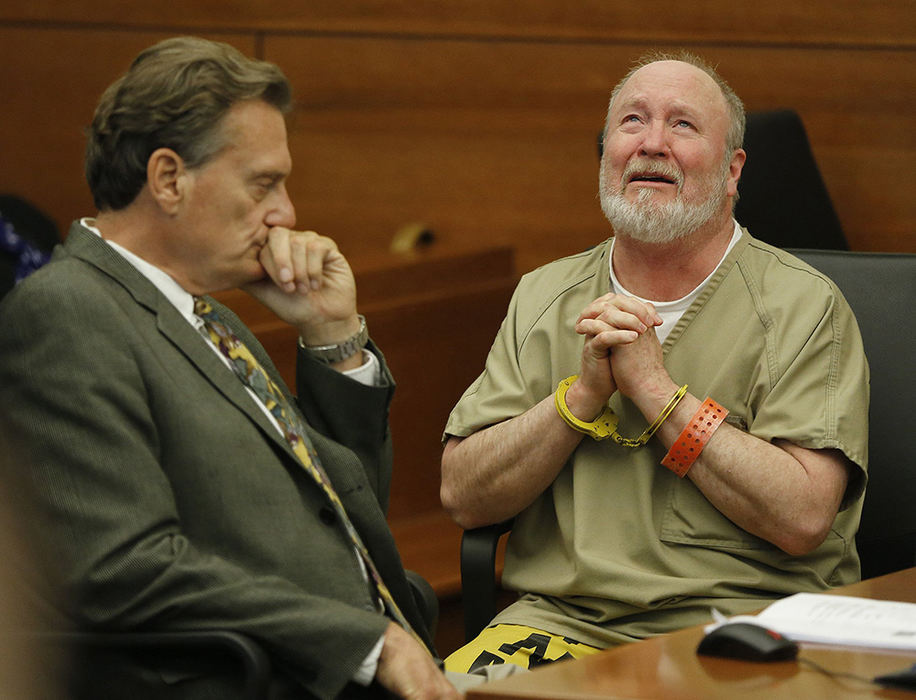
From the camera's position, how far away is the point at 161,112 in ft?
5.63

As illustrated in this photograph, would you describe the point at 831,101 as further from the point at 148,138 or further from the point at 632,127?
the point at 148,138

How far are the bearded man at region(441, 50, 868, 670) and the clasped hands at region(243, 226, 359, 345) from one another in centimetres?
40

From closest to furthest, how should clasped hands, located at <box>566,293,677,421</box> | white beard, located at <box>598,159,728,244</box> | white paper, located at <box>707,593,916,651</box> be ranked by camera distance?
white paper, located at <box>707,593,916,651</box>
clasped hands, located at <box>566,293,677,421</box>
white beard, located at <box>598,159,728,244</box>

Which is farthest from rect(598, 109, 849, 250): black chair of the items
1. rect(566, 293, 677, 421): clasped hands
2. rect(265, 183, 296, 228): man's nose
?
rect(265, 183, 296, 228): man's nose

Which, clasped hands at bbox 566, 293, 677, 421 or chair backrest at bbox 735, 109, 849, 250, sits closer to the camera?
clasped hands at bbox 566, 293, 677, 421

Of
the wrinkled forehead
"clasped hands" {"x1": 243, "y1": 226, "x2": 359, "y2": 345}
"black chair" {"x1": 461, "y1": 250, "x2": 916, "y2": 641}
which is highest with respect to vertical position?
the wrinkled forehead

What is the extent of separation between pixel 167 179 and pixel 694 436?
936 mm

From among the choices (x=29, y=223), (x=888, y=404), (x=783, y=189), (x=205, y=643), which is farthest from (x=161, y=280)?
(x=29, y=223)

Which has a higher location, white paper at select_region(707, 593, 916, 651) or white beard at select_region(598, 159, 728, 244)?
white beard at select_region(598, 159, 728, 244)

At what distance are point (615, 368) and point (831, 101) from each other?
1916 millimetres

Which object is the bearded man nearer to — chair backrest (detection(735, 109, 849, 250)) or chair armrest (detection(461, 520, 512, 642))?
chair armrest (detection(461, 520, 512, 642))

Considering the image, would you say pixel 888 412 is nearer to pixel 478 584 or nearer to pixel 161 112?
pixel 478 584

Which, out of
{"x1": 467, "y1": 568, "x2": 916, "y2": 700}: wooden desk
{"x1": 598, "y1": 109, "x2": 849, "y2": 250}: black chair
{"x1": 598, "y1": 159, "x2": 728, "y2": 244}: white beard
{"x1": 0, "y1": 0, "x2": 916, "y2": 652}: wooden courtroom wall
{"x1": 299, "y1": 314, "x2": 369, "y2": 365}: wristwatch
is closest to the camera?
{"x1": 467, "y1": 568, "x2": 916, "y2": 700}: wooden desk

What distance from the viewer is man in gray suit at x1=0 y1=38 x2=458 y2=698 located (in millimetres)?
1571
